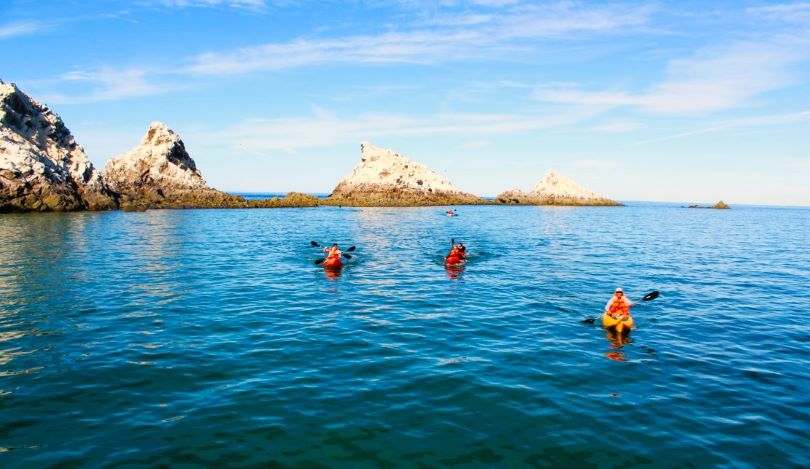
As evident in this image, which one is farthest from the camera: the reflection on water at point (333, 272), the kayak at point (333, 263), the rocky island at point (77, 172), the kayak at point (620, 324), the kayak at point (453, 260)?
the rocky island at point (77, 172)

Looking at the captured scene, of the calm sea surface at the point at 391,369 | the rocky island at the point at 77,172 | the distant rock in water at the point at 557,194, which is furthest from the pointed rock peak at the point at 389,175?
the calm sea surface at the point at 391,369

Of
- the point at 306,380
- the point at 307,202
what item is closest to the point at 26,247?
the point at 306,380

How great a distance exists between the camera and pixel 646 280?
91.0 ft

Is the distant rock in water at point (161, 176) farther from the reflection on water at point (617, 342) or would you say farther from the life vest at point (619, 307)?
the reflection on water at point (617, 342)

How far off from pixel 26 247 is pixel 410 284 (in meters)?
30.0

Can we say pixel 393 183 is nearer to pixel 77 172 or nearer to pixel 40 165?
pixel 77 172

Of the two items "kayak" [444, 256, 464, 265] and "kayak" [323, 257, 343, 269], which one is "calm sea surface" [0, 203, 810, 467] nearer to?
"kayak" [323, 257, 343, 269]

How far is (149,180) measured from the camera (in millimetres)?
103438

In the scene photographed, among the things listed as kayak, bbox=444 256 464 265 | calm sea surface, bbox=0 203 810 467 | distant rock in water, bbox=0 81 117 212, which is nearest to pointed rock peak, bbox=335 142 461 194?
distant rock in water, bbox=0 81 117 212

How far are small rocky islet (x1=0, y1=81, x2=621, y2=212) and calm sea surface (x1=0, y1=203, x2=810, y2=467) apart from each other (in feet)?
176

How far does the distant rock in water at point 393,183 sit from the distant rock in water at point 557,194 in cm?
2178

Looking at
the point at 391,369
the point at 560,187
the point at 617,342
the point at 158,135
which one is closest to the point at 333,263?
Result: the point at 391,369

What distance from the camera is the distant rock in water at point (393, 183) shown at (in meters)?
139

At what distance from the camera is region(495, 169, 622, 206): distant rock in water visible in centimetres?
16400
